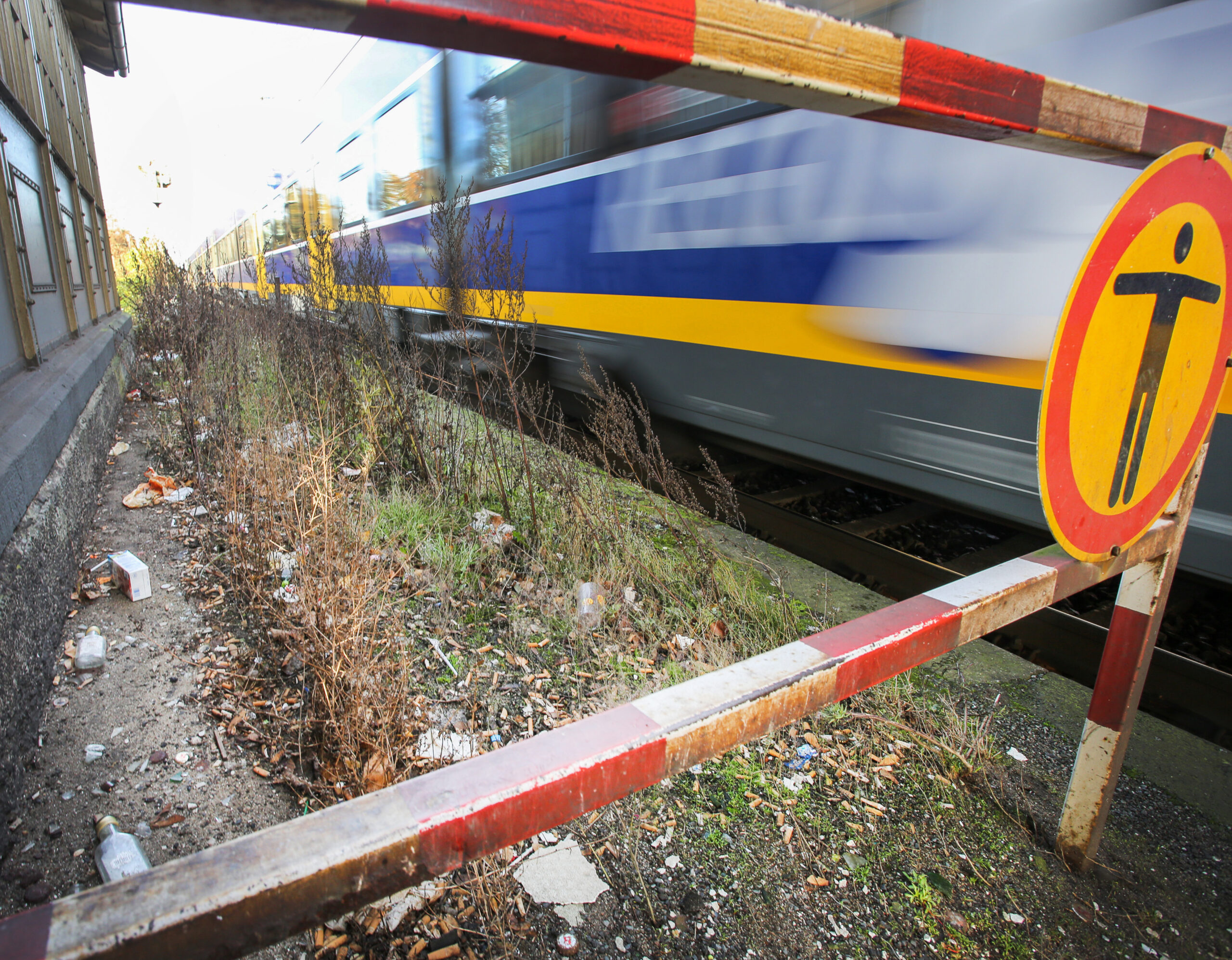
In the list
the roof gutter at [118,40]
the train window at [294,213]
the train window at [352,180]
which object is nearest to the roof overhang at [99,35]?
the roof gutter at [118,40]

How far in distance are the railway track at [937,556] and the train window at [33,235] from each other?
4.88m

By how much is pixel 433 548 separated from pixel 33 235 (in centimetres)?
467

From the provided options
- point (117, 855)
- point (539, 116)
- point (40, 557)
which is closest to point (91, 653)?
point (40, 557)

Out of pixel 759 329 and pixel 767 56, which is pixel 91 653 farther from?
pixel 759 329

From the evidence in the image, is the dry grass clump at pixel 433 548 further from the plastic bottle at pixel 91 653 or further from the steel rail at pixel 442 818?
the steel rail at pixel 442 818

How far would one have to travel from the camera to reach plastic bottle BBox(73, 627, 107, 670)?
250 centimetres

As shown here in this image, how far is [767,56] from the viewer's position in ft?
2.49

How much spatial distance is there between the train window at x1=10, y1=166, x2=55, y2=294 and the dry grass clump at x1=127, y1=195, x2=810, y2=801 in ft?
3.50

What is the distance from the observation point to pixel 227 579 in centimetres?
315

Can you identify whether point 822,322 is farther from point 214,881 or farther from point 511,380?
point 214,881

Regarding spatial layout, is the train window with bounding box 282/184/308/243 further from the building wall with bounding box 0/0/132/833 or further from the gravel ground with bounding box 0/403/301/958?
the gravel ground with bounding box 0/403/301/958

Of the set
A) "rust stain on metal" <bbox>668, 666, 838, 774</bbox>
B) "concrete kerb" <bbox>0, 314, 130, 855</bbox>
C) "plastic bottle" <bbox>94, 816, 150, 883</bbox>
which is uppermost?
"rust stain on metal" <bbox>668, 666, 838, 774</bbox>

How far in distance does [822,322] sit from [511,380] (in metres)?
1.54

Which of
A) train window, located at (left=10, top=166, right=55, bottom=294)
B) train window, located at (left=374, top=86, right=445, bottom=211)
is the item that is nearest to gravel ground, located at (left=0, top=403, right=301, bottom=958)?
train window, located at (left=10, top=166, right=55, bottom=294)
